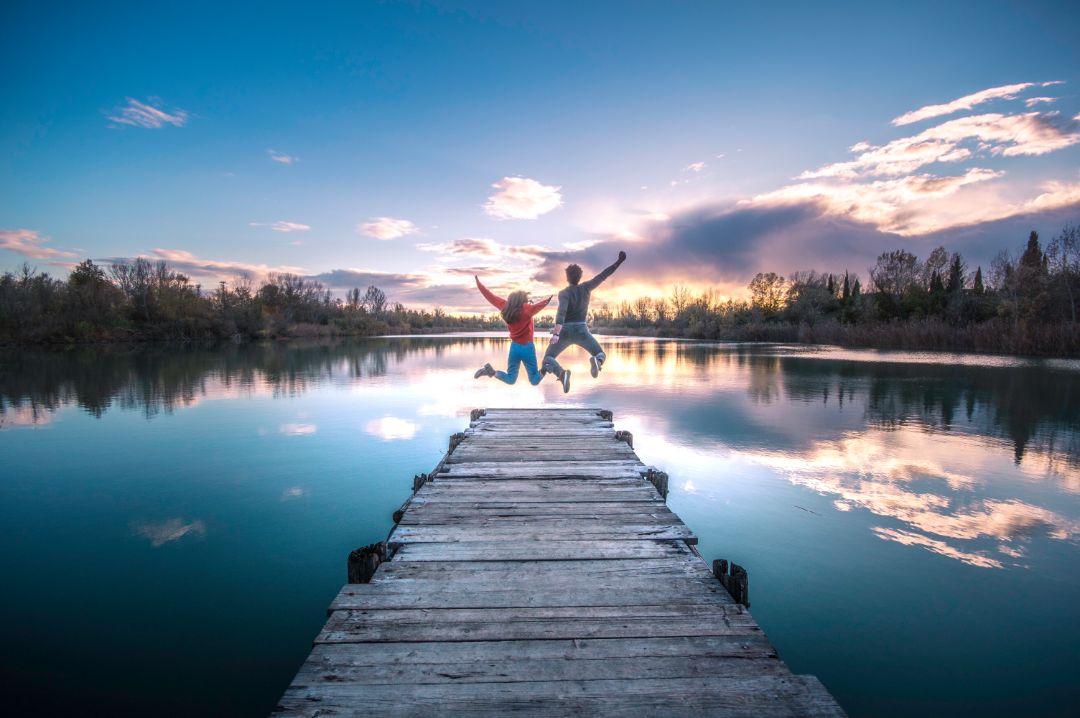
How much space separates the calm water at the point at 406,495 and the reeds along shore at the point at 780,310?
24369 mm

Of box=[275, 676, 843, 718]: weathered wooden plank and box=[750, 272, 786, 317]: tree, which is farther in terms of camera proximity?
box=[750, 272, 786, 317]: tree

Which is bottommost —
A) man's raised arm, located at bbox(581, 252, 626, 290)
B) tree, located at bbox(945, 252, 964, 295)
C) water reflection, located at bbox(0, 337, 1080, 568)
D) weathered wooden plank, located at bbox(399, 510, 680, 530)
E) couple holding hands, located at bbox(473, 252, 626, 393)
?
water reflection, located at bbox(0, 337, 1080, 568)

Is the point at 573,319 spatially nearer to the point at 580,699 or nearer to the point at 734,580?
the point at 734,580

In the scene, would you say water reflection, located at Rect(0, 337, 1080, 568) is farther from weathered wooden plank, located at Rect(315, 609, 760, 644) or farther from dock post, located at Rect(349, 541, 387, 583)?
weathered wooden plank, located at Rect(315, 609, 760, 644)

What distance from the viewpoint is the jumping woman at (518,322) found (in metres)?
7.04

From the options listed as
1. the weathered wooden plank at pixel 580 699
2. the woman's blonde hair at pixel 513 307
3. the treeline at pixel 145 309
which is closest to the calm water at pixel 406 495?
the weathered wooden plank at pixel 580 699

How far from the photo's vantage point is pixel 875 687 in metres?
3.66

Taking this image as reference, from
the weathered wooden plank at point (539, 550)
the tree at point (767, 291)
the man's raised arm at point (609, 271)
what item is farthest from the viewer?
the tree at point (767, 291)

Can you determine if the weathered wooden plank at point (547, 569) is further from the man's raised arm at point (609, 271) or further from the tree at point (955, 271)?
the tree at point (955, 271)

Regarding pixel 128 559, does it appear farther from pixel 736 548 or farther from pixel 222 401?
pixel 222 401

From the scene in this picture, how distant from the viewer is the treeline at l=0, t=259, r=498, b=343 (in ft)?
141

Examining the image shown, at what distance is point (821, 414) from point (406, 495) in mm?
12643

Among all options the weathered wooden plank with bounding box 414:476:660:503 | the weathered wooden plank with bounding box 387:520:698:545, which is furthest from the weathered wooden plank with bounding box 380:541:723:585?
A: the weathered wooden plank with bounding box 414:476:660:503

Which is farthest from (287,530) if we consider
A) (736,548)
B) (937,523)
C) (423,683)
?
(937,523)
